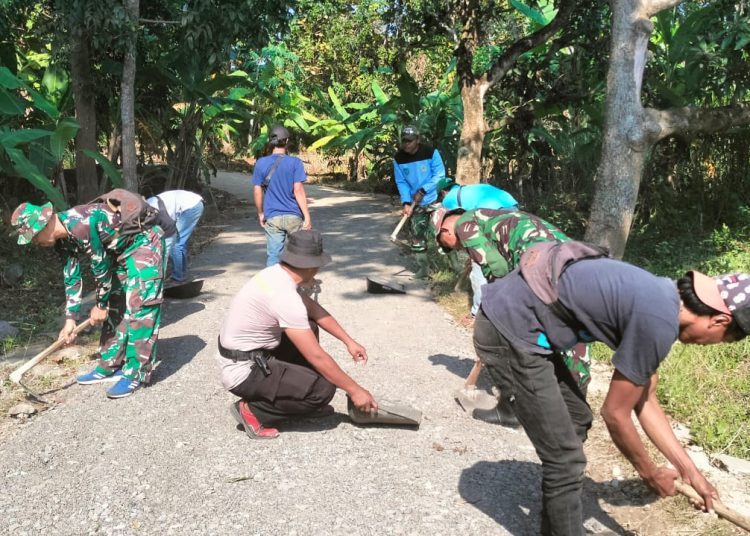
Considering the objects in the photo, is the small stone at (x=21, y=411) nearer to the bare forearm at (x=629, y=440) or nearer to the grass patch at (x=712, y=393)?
the bare forearm at (x=629, y=440)

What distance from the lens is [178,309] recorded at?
7473 mm

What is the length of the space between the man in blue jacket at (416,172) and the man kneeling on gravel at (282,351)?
148 inches

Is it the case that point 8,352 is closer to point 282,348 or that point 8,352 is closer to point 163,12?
point 282,348

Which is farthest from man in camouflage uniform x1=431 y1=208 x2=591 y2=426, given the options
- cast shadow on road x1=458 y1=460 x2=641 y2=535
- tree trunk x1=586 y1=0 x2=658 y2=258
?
tree trunk x1=586 y1=0 x2=658 y2=258

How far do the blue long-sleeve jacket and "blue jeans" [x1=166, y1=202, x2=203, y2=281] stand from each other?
2272 millimetres

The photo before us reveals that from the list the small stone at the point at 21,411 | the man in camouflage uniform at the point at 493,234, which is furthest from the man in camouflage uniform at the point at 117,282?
the man in camouflage uniform at the point at 493,234

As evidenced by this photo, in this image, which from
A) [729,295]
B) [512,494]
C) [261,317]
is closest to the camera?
[729,295]

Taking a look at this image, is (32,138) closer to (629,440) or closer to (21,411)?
(21,411)

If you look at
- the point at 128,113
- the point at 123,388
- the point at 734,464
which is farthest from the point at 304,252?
the point at 128,113

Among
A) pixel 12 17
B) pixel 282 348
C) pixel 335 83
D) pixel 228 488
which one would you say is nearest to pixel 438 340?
pixel 282 348

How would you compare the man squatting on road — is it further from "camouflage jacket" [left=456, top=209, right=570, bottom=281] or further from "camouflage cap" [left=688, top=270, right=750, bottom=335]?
"camouflage jacket" [left=456, top=209, right=570, bottom=281]

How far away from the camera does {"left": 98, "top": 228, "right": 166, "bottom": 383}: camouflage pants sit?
530 cm

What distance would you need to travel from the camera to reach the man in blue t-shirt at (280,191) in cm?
659

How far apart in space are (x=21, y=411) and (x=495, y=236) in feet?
11.4
